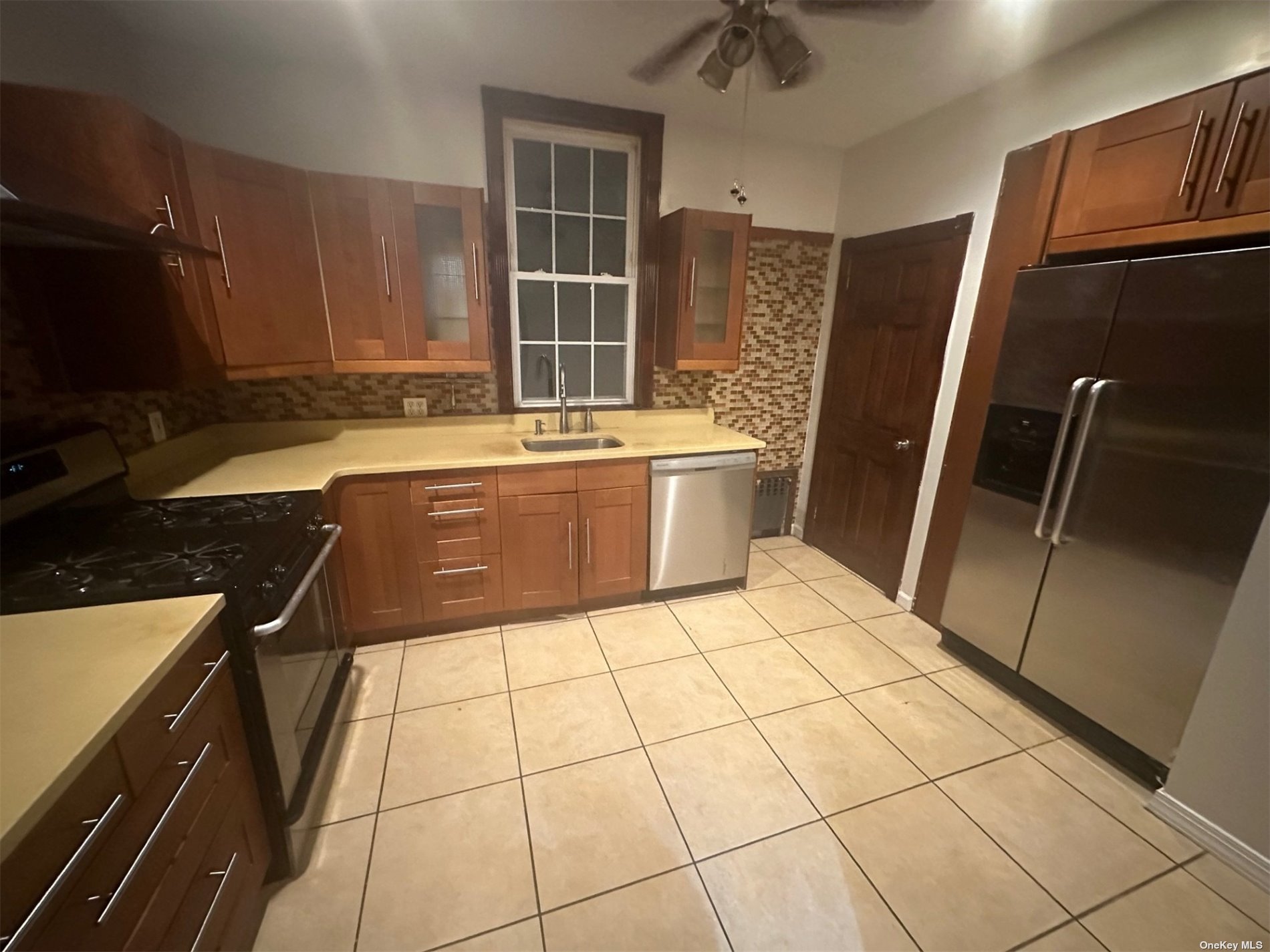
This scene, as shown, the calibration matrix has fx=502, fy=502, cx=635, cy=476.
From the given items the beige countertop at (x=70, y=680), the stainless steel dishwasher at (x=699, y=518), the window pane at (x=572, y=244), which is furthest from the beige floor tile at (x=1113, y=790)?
the window pane at (x=572, y=244)

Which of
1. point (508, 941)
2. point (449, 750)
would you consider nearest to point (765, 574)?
point (449, 750)

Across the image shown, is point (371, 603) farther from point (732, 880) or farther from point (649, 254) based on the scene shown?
point (649, 254)

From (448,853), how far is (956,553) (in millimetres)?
2303

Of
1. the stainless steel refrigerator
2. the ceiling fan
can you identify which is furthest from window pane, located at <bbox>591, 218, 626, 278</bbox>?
the stainless steel refrigerator

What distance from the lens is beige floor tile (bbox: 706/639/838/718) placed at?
6.79 ft

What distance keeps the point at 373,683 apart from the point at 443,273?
6.11 ft

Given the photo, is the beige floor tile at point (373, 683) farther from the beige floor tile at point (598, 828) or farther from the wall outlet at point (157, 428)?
the wall outlet at point (157, 428)

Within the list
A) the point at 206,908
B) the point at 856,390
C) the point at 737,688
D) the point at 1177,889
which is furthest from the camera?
the point at 856,390

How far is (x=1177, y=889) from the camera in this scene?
1.39m

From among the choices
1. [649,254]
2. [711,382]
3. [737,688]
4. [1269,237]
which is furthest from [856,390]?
[737,688]

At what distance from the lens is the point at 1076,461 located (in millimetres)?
1776

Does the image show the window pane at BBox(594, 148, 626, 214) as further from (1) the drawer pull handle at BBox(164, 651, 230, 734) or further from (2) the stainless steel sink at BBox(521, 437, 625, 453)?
(1) the drawer pull handle at BBox(164, 651, 230, 734)

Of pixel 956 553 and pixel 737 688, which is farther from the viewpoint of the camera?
pixel 956 553

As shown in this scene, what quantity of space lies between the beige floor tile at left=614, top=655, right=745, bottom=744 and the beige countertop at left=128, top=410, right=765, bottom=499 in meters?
1.00
